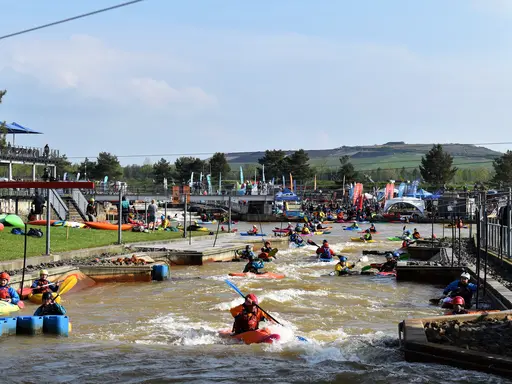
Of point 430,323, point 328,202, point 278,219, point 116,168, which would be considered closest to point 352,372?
point 430,323

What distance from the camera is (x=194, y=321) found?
1845 centimetres

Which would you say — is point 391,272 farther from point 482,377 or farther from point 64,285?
point 482,377

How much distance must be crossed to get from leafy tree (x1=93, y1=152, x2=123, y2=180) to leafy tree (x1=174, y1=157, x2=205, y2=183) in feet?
45.4

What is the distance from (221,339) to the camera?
15430 millimetres

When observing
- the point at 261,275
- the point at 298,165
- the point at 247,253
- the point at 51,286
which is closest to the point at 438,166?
the point at 298,165

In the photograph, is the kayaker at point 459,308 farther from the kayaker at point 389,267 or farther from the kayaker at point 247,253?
the kayaker at point 247,253

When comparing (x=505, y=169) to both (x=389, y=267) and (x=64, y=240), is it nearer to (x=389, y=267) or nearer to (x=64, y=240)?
(x=389, y=267)

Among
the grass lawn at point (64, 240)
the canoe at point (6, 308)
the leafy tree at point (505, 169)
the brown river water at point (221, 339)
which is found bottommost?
the brown river water at point (221, 339)

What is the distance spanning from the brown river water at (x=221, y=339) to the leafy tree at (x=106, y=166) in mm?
126470

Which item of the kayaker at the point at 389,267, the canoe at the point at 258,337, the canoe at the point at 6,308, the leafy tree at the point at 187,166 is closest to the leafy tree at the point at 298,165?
the leafy tree at the point at 187,166

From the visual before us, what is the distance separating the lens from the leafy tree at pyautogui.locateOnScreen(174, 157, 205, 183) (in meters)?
154

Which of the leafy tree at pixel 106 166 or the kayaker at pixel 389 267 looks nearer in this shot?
the kayaker at pixel 389 267

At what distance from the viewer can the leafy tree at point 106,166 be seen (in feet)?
490

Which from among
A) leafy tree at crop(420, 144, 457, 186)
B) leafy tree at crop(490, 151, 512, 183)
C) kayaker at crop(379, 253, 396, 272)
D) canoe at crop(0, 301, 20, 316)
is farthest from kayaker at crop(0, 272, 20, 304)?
leafy tree at crop(420, 144, 457, 186)
